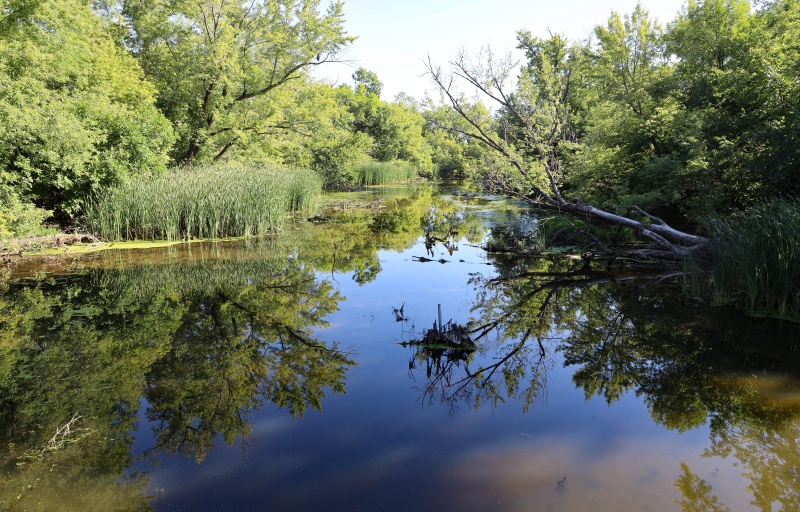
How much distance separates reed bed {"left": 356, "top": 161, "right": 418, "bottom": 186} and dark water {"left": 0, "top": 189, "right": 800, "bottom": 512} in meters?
25.9

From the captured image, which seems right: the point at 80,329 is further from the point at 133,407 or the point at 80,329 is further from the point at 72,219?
the point at 72,219

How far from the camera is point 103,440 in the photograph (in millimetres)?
3820

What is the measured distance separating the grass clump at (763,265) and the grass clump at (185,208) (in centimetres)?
1083

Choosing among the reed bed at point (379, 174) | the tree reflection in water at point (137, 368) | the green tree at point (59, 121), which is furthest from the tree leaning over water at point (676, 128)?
the reed bed at point (379, 174)

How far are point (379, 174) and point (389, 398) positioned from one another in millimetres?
32429

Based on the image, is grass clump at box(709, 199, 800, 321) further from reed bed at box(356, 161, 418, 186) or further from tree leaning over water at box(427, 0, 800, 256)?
reed bed at box(356, 161, 418, 186)

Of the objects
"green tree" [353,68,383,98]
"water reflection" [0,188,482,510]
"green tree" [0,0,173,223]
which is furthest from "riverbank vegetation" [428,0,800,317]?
"green tree" [353,68,383,98]

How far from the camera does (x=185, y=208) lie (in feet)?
40.7

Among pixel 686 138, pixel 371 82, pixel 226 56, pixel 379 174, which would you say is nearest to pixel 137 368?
pixel 686 138

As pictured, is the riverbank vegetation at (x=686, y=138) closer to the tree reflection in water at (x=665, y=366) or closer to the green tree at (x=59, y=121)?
the tree reflection in water at (x=665, y=366)

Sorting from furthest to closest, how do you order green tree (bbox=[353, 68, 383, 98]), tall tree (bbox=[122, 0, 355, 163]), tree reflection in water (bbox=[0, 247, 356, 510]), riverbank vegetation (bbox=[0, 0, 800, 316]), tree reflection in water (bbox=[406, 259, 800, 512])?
green tree (bbox=[353, 68, 383, 98]) < tall tree (bbox=[122, 0, 355, 163]) < riverbank vegetation (bbox=[0, 0, 800, 316]) < tree reflection in water (bbox=[406, 259, 800, 512]) < tree reflection in water (bbox=[0, 247, 356, 510])

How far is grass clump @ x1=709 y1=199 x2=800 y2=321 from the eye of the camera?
616cm

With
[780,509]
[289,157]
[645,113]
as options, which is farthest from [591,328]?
[289,157]

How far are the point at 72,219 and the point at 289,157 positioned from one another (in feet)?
40.6
